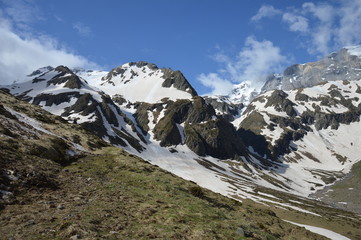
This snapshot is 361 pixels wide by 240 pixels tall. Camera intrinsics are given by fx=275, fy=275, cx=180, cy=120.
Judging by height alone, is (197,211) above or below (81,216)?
above

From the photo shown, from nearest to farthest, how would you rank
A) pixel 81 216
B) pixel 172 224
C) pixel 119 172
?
pixel 81 216 → pixel 172 224 → pixel 119 172

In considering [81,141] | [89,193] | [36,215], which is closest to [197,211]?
[89,193]

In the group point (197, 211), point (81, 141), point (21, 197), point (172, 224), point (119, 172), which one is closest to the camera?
point (172, 224)

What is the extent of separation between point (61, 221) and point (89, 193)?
7338mm

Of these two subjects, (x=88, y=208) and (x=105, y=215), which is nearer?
(x=105, y=215)

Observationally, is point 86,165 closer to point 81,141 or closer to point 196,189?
point 196,189

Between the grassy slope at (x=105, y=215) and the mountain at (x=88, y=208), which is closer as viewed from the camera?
the grassy slope at (x=105, y=215)

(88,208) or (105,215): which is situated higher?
(105,215)

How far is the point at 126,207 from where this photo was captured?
21438 mm

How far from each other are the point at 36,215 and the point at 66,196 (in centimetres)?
469

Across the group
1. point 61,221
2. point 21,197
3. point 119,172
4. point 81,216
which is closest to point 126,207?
point 81,216

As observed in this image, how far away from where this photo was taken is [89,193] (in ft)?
78.3

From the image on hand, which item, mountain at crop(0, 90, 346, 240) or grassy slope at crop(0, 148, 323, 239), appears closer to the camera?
grassy slope at crop(0, 148, 323, 239)

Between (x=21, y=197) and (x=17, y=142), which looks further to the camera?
(x=17, y=142)
